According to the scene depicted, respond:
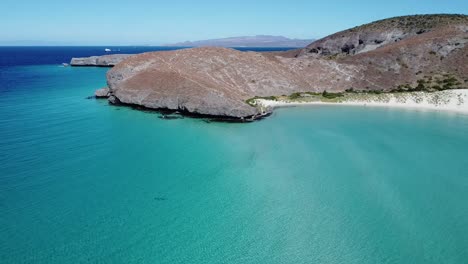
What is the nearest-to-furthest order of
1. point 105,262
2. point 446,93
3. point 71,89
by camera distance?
point 105,262, point 446,93, point 71,89

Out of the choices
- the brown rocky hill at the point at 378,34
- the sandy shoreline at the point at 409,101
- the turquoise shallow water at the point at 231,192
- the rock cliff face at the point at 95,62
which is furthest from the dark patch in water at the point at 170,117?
the rock cliff face at the point at 95,62

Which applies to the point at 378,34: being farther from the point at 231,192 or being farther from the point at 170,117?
the point at 231,192

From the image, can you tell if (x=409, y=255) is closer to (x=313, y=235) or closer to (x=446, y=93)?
(x=313, y=235)

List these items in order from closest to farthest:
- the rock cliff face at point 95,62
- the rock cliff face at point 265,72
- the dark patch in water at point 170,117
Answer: the dark patch in water at point 170,117
the rock cliff face at point 265,72
the rock cliff face at point 95,62

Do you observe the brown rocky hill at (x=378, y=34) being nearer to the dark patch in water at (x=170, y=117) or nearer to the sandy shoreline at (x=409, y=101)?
the sandy shoreline at (x=409, y=101)

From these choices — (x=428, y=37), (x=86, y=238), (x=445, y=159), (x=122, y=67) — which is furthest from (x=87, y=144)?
(x=428, y=37)

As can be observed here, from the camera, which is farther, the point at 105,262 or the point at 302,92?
the point at 302,92
